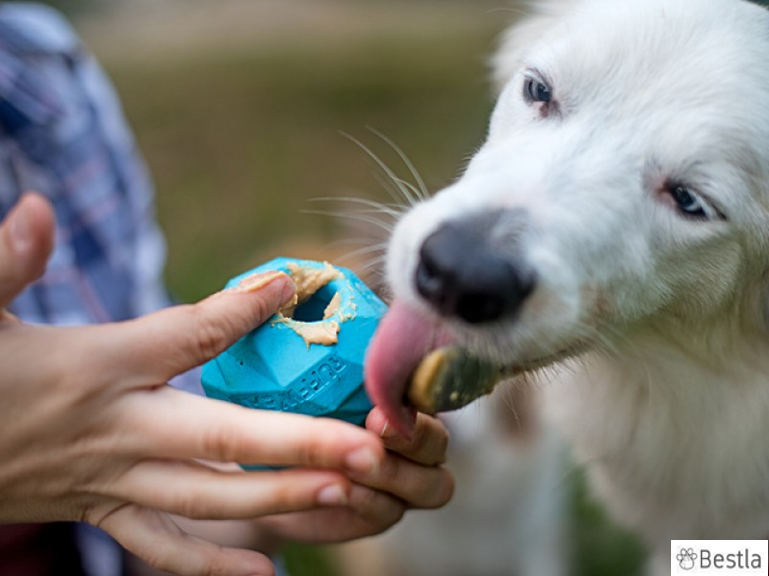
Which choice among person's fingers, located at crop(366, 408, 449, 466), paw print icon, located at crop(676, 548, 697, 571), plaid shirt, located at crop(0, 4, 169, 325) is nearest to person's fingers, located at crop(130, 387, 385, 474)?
person's fingers, located at crop(366, 408, 449, 466)

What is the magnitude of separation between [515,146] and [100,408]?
892 millimetres

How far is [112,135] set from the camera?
7.71ft

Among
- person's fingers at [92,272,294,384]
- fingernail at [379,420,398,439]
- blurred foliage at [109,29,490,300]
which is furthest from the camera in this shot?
blurred foliage at [109,29,490,300]

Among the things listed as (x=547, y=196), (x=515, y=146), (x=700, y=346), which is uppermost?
(x=515, y=146)

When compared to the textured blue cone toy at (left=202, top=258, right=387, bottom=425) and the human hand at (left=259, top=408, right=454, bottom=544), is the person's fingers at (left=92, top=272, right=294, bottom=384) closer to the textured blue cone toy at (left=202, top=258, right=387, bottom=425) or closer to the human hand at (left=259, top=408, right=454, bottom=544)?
the textured blue cone toy at (left=202, top=258, right=387, bottom=425)

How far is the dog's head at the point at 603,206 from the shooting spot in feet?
4.50

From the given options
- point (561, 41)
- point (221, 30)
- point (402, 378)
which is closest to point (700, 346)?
point (561, 41)

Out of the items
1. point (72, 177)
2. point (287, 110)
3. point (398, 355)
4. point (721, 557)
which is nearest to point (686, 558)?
point (721, 557)

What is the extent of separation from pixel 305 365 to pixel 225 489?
0.75ft

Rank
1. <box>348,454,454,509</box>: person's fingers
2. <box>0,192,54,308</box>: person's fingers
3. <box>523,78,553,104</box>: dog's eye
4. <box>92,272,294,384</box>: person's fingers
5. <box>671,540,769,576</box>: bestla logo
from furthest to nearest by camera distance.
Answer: <box>671,540,769,576</box>: bestla logo, <box>523,78,553,104</box>: dog's eye, <box>348,454,454,509</box>: person's fingers, <box>92,272,294,384</box>: person's fingers, <box>0,192,54,308</box>: person's fingers

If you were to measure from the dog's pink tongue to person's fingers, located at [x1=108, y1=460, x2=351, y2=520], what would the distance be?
136mm

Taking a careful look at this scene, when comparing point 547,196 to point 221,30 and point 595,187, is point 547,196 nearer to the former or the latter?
point 595,187

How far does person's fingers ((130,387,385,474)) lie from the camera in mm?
1228

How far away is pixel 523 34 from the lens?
7.22 feet
